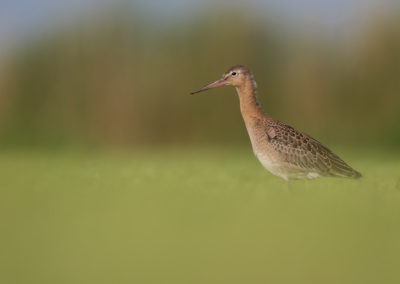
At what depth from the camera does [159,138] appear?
13375mm

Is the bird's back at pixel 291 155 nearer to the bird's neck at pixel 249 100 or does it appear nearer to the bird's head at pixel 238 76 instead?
the bird's neck at pixel 249 100

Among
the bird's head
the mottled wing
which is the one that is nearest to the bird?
the mottled wing

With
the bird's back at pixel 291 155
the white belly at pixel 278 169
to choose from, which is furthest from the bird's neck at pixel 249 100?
the white belly at pixel 278 169

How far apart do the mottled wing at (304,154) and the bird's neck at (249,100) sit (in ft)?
1.21

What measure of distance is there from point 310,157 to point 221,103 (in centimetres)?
→ 623

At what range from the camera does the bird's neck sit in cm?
723

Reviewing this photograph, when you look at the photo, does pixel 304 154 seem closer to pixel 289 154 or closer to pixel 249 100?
pixel 289 154

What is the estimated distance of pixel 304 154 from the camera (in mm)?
6793

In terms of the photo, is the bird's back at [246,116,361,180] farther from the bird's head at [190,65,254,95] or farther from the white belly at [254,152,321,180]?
the bird's head at [190,65,254,95]

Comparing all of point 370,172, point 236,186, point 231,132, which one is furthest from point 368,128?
point 236,186

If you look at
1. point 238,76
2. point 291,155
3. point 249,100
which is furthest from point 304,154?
point 238,76

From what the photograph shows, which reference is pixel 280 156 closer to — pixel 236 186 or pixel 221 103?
pixel 236 186

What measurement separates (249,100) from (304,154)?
0.94 metres

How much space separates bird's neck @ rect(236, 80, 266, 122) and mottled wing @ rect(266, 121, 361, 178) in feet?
1.21
